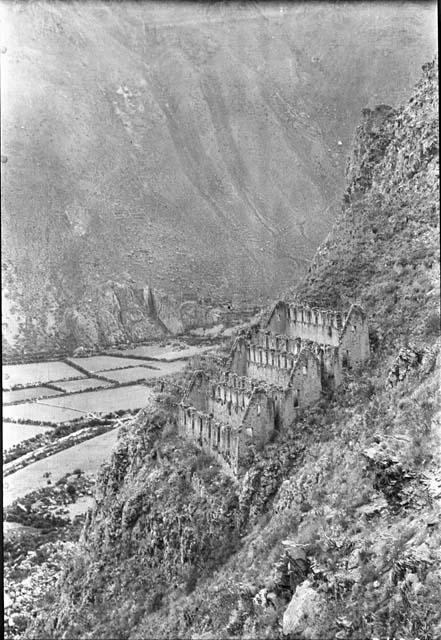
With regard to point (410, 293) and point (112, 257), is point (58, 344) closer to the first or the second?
point (112, 257)

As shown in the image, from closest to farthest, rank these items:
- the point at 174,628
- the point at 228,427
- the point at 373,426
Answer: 1. the point at 373,426
2. the point at 174,628
3. the point at 228,427

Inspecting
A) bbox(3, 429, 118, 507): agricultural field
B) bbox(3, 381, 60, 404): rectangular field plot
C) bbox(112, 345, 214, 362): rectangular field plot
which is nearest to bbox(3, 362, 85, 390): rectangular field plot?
bbox(3, 381, 60, 404): rectangular field plot

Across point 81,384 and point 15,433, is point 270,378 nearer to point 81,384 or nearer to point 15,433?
point 81,384

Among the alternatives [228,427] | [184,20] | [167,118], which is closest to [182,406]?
[228,427]

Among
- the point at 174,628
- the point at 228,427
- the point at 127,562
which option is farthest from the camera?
the point at 127,562

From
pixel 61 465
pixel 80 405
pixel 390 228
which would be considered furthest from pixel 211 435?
pixel 390 228

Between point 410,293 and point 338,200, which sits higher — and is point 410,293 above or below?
below

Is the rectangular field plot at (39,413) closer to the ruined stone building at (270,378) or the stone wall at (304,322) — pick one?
the ruined stone building at (270,378)

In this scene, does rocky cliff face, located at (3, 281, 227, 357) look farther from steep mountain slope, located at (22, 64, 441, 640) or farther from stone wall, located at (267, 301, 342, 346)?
steep mountain slope, located at (22, 64, 441, 640)

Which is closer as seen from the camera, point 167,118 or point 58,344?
point 58,344
